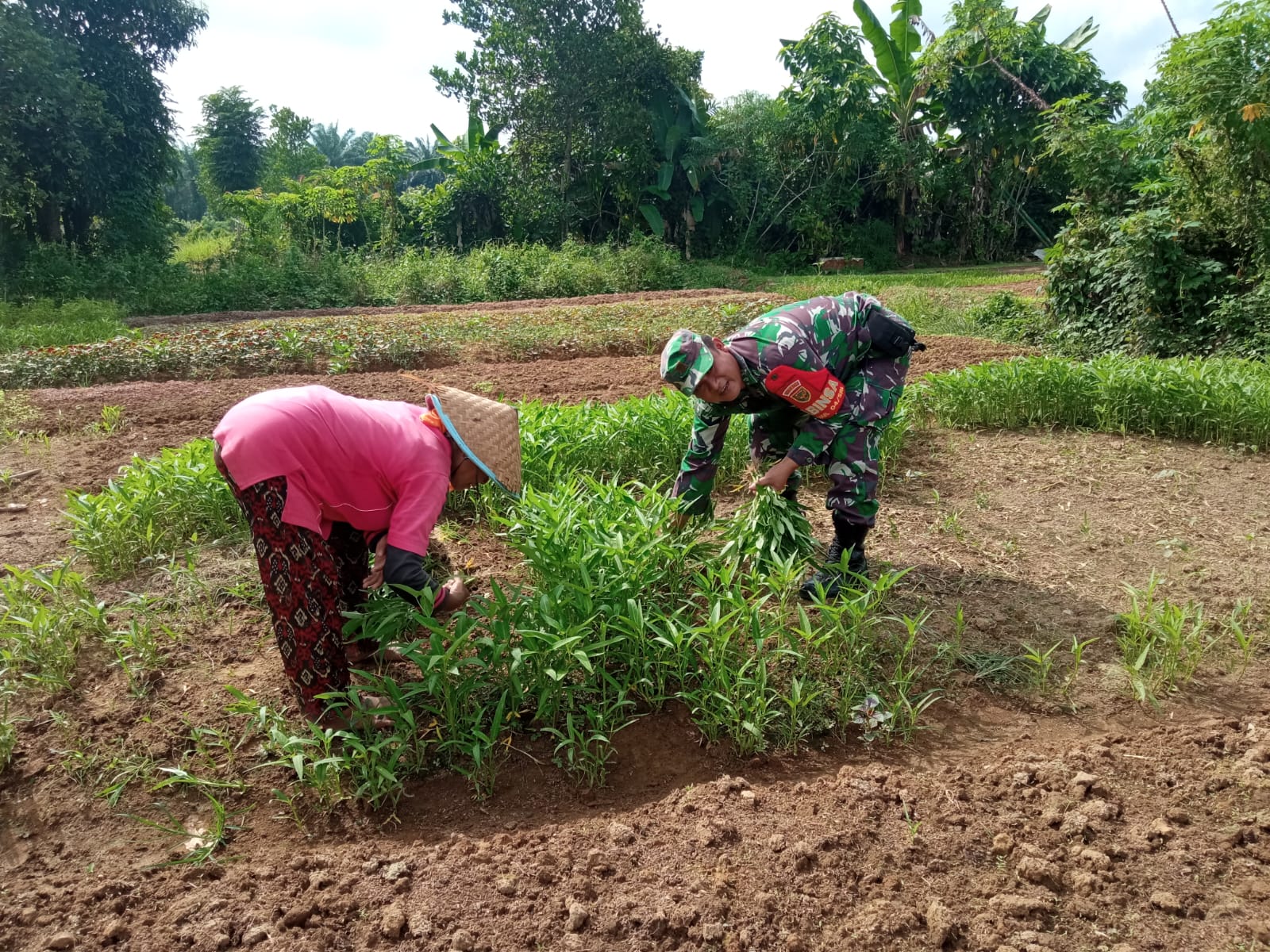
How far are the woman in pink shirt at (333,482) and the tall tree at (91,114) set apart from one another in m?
16.8

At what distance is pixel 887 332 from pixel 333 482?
6.81 ft

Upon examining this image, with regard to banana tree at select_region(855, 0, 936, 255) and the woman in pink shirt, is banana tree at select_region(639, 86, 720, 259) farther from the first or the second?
the woman in pink shirt

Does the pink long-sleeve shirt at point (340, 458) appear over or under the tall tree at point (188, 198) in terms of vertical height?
under

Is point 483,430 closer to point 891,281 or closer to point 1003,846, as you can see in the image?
point 1003,846

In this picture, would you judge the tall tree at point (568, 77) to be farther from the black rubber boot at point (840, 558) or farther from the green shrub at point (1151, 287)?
the black rubber boot at point (840, 558)

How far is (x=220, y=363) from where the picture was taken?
7652 millimetres

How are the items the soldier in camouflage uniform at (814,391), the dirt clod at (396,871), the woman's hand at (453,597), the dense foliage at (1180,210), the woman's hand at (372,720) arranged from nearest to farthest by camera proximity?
the dirt clod at (396,871)
the woman's hand at (372,720)
the woman's hand at (453,597)
the soldier in camouflage uniform at (814,391)
the dense foliage at (1180,210)

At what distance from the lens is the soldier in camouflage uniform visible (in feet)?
9.00

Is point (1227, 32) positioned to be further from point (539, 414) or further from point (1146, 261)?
point (539, 414)

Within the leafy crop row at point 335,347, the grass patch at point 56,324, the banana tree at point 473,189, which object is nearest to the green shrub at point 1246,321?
the leafy crop row at point 335,347

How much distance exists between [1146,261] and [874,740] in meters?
7.18

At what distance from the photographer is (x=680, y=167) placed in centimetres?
2120

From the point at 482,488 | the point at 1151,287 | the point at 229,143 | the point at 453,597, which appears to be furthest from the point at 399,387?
the point at 229,143

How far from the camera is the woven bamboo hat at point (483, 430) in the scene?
2352 mm
